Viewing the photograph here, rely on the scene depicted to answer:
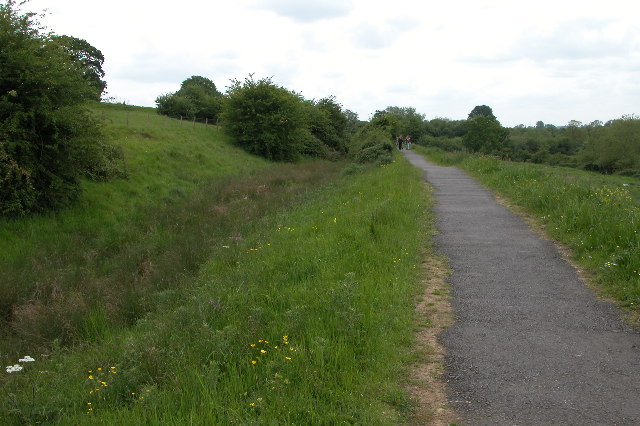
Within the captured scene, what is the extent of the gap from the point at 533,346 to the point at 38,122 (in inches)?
575

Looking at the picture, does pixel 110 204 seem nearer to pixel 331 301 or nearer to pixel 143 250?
pixel 143 250

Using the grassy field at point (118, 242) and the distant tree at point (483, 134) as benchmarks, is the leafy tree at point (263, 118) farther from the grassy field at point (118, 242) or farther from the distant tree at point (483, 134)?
the distant tree at point (483, 134)

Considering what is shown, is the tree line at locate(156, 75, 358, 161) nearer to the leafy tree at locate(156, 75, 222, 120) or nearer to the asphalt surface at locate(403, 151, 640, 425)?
the leafy tree at locate(156, 75, 222, 120)

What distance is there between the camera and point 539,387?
426 centimetres

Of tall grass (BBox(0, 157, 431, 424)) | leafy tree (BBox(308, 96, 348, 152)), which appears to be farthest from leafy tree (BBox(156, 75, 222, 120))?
tall grass (BBox(0, 157, 431, 424))

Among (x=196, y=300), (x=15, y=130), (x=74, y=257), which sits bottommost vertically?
(x=74, y=257)

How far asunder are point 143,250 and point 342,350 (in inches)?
365

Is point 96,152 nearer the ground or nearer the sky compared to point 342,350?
nearer the sky

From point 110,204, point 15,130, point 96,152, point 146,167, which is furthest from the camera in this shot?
point 146,167

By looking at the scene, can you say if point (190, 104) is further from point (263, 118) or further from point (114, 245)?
point (114, 245)

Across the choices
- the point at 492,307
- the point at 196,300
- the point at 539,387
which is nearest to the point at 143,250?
the point at 196,300

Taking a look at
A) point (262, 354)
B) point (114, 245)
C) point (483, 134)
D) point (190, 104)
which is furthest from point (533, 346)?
point (483, 134)

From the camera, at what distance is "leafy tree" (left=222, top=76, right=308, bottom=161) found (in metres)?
40.1

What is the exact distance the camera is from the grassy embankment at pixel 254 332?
13.3 feet
